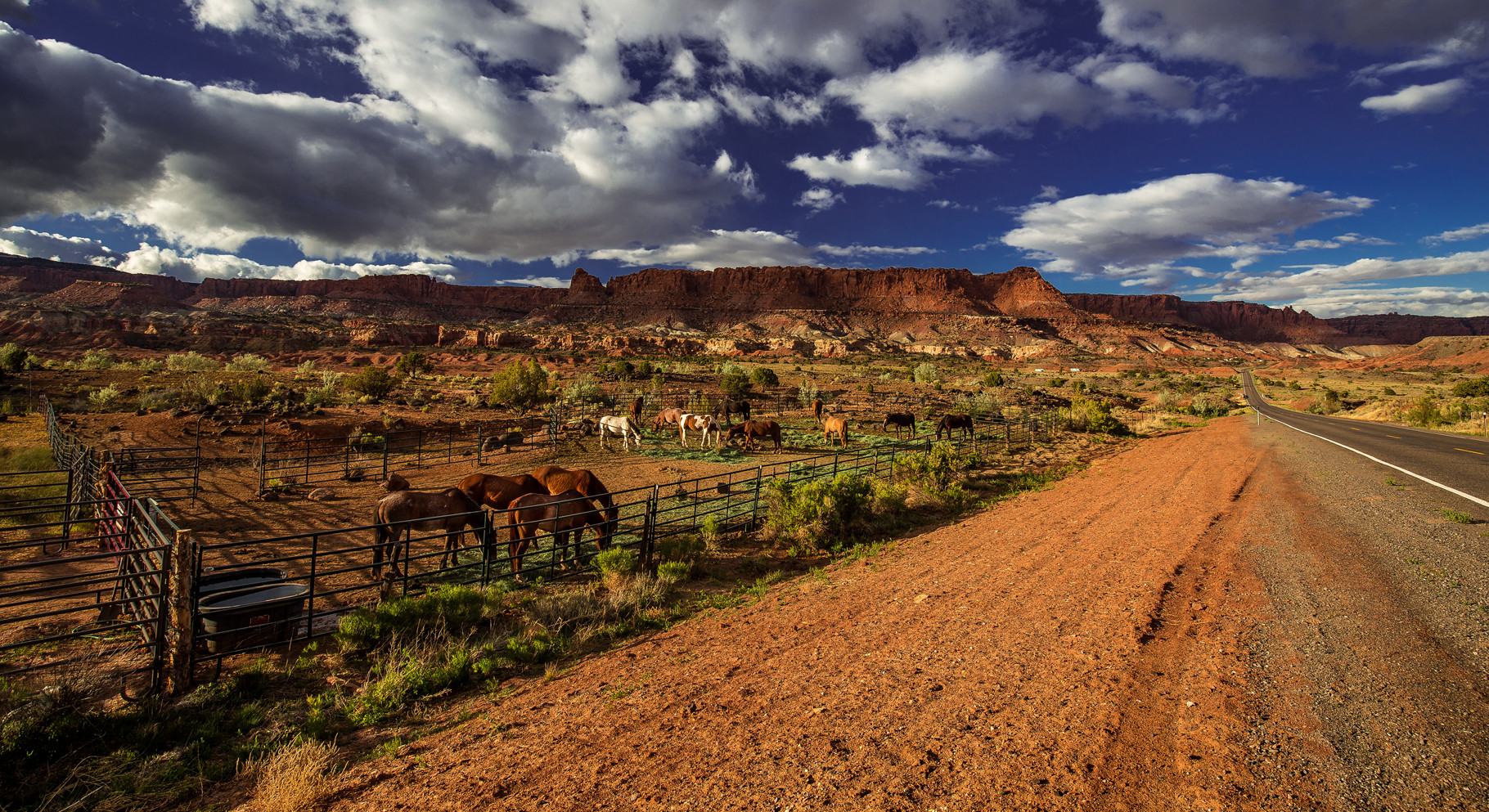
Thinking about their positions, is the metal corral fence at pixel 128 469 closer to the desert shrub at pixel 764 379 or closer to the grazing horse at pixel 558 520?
the grazing horse at pixel 558 520

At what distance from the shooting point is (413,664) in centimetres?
502

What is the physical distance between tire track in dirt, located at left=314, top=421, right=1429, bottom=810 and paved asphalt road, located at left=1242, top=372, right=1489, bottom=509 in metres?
7.30

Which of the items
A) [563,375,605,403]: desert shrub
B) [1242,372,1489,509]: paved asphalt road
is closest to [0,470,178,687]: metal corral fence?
[1242,372,1489,509]: paved asphalt road

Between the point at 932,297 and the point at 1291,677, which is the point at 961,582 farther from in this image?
the point at 932,297

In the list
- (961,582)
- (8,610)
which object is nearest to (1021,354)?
(961,582)

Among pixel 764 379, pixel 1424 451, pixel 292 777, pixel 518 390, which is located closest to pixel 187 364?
pixel 518 390

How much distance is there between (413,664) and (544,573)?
3.65 meters

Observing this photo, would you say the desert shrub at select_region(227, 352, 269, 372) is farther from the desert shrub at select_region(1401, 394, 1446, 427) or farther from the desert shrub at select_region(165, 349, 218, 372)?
the desert shrub at select_region(1401, 394, 1446, 427)

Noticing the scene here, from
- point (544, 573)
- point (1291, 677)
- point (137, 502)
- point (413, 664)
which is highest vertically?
point (137, 502)

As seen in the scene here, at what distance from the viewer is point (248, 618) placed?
540 centimetres

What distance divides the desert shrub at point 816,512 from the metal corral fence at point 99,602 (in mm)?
8131

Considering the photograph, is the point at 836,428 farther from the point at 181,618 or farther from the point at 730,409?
the point at 181,618

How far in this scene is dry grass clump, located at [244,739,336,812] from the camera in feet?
10.9

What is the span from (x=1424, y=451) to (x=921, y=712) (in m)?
19.2
